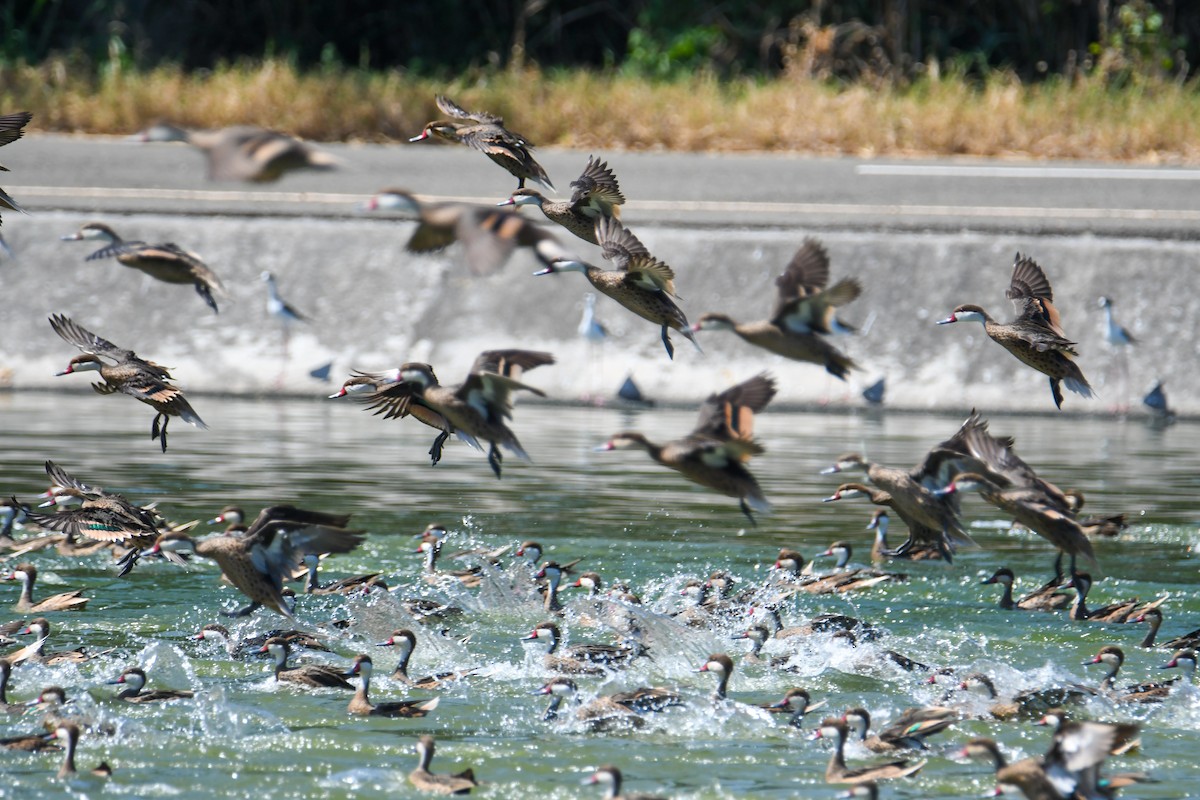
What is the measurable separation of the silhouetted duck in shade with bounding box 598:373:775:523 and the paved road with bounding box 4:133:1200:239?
824 centimetres

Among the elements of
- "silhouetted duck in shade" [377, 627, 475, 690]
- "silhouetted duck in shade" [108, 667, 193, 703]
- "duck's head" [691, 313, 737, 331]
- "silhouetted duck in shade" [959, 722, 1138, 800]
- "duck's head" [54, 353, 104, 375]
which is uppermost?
"duck's head" [691, 313, 737, 331]

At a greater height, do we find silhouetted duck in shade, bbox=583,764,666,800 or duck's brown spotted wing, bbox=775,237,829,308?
duck's brown spotted wing, bbox=775,237,829,308

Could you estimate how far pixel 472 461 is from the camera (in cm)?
1384

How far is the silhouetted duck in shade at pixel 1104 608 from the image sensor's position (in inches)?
352

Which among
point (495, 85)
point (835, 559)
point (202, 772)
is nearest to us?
point (202, 772)

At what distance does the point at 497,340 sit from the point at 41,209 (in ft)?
15.1

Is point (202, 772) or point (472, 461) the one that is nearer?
point (202, 772)

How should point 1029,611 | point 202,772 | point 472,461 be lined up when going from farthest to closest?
point 472,461, point 1029,611, point 202,772

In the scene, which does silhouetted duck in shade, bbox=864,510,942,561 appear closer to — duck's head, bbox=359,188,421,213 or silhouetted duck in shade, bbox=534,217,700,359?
silhouetted duck in shade, bbox=534,217,700,359

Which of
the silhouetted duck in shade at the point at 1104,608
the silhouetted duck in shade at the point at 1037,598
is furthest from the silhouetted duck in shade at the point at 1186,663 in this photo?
the silhouetted duck in shade at the point at 1037,598

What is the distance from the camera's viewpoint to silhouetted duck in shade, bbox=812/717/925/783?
20.9ft

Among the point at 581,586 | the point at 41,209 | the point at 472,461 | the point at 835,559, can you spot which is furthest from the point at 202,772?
the point at 41,209

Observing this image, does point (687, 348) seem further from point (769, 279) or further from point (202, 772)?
point (202, 772)

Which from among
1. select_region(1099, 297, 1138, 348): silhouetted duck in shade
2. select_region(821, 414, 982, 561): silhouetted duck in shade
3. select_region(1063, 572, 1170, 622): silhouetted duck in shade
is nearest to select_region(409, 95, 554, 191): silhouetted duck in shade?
select_region(821, 414, 982, 561): silhouetted duck in shade
